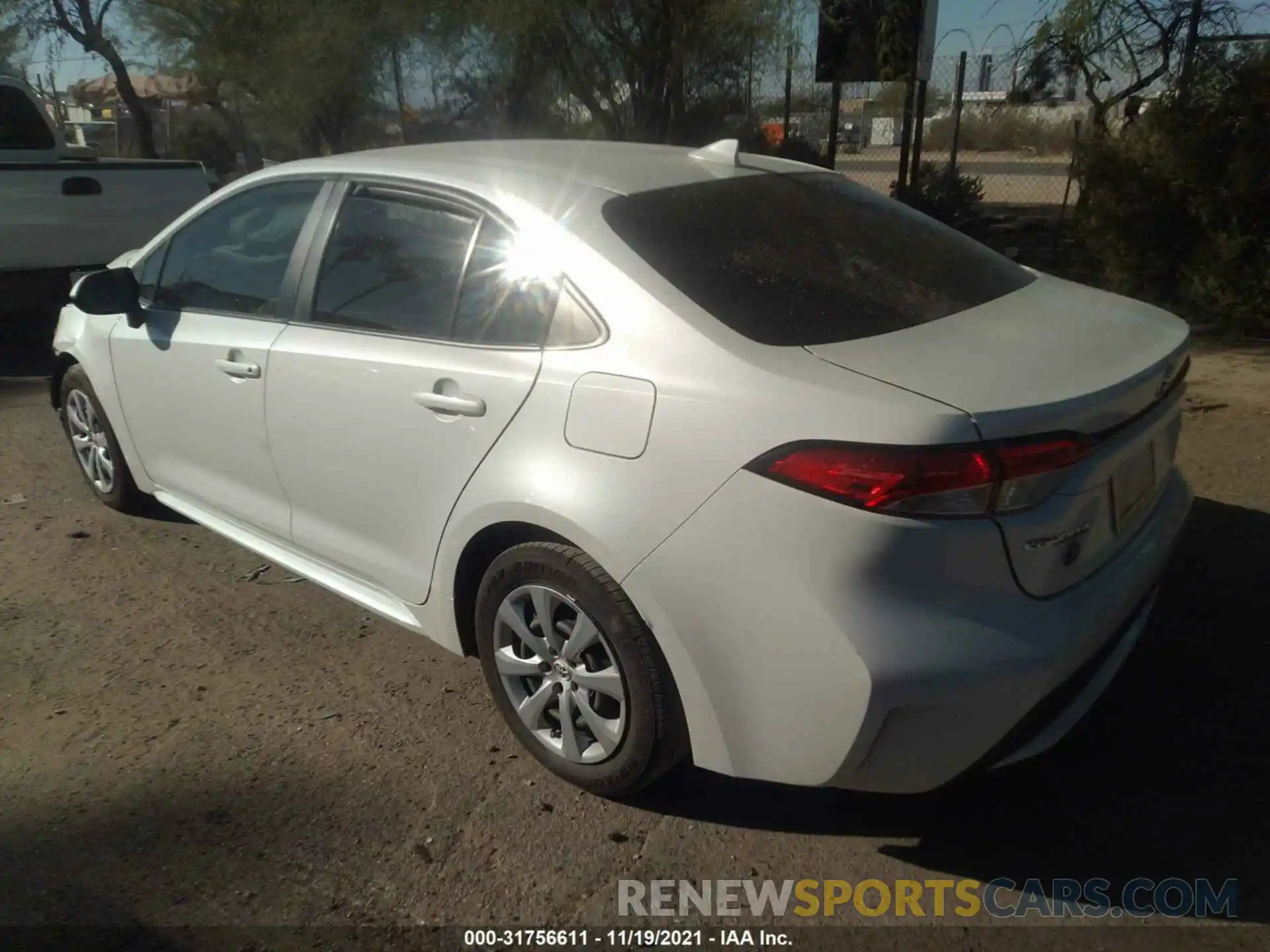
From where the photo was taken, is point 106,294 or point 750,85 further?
point 750,85

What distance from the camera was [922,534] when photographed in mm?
2287

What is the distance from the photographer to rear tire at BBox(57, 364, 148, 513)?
4789mm

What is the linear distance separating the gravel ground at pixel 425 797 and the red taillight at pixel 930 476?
987 mm

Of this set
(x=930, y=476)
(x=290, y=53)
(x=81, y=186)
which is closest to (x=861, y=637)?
(x=930, y=476)

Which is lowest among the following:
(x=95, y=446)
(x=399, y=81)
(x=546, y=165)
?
(x=95, y=446)

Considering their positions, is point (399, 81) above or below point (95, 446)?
above

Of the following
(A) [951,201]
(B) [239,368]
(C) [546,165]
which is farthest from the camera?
(A) [951,201]

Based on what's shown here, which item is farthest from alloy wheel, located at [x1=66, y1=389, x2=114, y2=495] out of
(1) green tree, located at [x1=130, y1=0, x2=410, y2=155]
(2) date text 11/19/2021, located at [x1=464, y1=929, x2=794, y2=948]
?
(1) green tree, located at [x1=130, y1=0, x2=410, y2=155]

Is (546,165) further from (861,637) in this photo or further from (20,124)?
(20,124)

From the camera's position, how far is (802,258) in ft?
9.71

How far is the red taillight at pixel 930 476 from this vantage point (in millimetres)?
2270

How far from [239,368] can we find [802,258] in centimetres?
191

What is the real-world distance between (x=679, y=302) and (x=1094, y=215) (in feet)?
20.5

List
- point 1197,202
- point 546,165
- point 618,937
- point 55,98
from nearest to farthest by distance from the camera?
point 618,937 < point 546,165 < point 1197,202 < point 55,98
